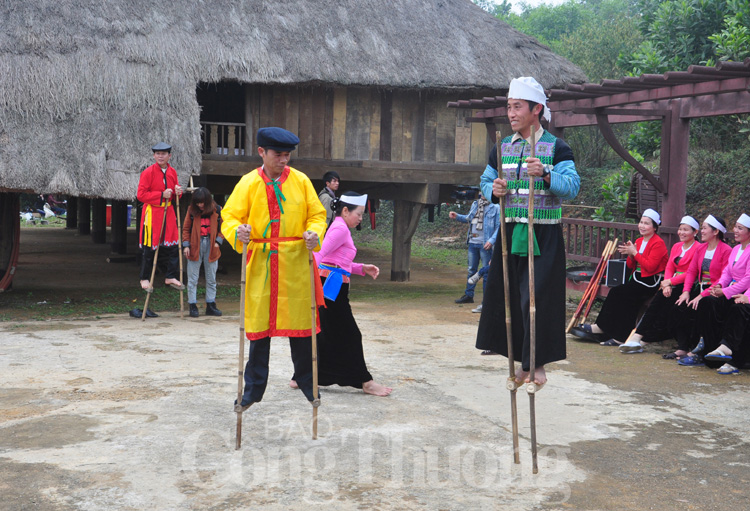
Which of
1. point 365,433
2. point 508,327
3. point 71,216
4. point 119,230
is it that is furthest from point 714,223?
point 71,216

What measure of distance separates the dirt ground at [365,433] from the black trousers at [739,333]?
1.03 feet

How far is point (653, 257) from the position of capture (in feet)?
26.8

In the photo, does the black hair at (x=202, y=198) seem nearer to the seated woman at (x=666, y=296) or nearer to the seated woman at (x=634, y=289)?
the seated woman at (x=634, y=289)

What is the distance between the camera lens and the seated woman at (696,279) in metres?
7.58

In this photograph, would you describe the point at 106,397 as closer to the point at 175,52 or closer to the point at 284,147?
the point at 284,147

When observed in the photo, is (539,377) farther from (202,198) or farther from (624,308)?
(202,198)

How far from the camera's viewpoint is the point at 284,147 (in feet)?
15.4

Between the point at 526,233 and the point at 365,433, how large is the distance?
1588 mm

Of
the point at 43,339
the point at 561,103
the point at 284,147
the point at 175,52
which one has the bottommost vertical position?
the point at 43,339

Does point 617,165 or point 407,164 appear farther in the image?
point 617,165

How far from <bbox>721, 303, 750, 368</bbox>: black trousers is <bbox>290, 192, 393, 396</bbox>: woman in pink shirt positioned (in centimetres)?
341

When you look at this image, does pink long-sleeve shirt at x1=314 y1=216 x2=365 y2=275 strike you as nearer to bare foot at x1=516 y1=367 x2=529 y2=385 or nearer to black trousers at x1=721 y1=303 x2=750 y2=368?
bare foot at x1=516 y1=367 x2=529 y2=385

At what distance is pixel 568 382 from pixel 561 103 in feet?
15.2

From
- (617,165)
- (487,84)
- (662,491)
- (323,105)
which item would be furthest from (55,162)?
(617,165)
